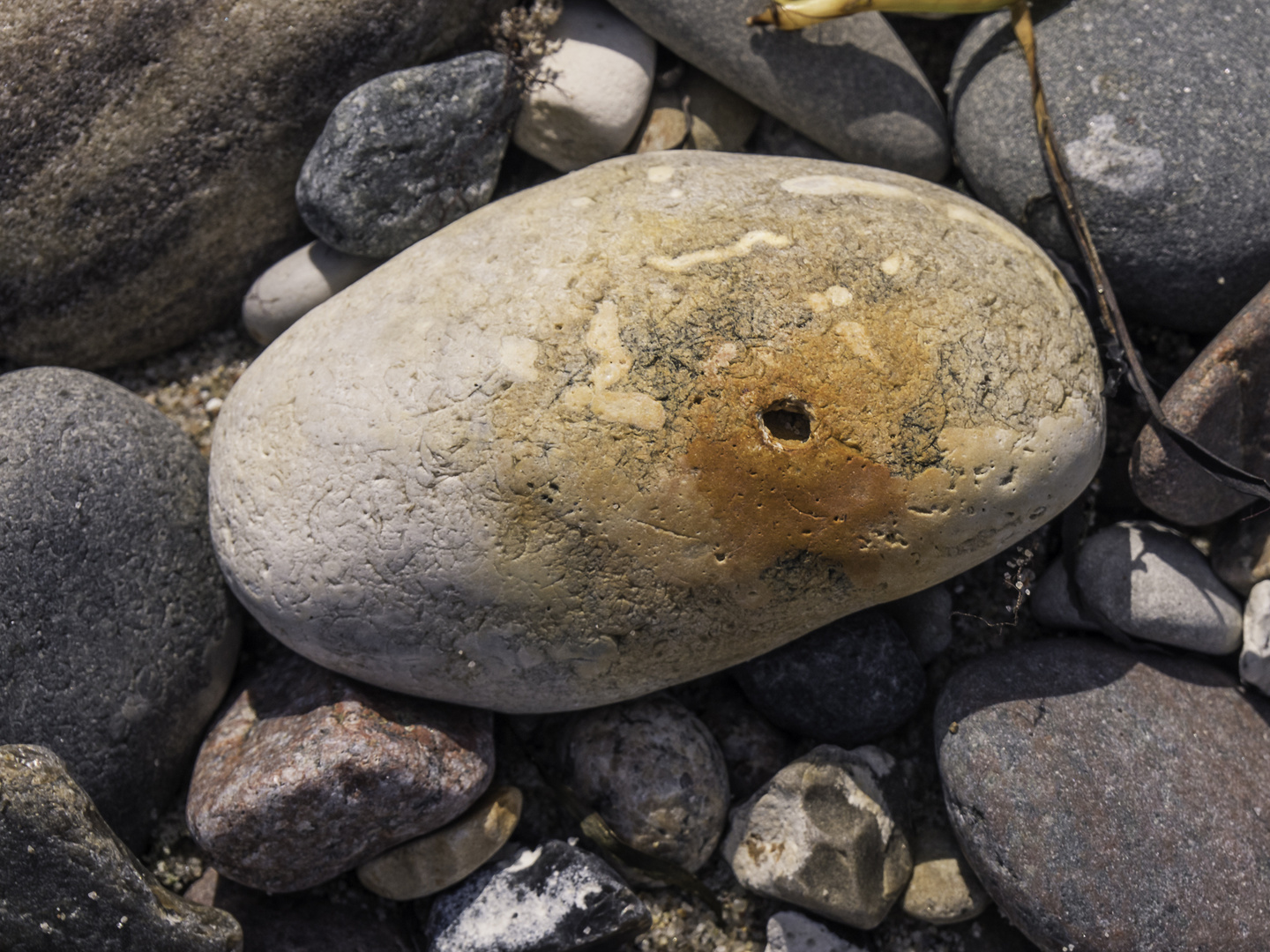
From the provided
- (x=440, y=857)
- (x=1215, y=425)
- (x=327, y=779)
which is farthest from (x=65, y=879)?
(x=1215, y=425)

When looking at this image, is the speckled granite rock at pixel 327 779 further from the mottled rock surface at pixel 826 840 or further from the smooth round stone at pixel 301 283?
the smooth round stone at pixel 301 283

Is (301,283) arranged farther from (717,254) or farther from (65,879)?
(65,879)

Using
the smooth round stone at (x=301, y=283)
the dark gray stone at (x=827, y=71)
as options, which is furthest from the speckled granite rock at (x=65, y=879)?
the dark gray stone at (x=827, y=71)

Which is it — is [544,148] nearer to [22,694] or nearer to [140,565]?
[140,565]

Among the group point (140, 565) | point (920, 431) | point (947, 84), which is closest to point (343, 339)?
point (140, 565)

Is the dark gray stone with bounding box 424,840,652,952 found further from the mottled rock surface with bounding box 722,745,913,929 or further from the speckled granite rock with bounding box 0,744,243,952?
the speckled granite rock with bounding box 0,744,243,952
